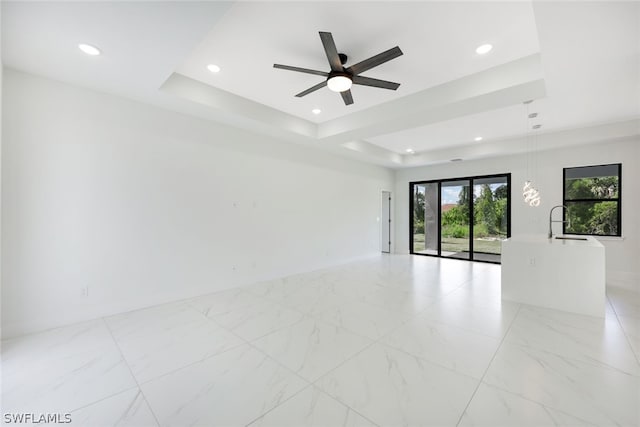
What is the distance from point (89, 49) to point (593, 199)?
332 inches

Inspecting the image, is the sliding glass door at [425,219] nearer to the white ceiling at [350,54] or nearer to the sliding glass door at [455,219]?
the sliding glass door at [455,219]

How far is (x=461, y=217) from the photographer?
24.5 feet

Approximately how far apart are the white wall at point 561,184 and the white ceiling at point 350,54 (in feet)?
3.06

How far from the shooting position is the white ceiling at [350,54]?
210cm

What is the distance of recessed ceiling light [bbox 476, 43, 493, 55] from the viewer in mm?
2754

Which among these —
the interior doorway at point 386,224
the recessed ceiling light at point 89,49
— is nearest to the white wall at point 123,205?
the recessed ceiling light at point 89,49

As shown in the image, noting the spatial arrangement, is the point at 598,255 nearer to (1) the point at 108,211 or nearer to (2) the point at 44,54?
(1) the point at 108,211

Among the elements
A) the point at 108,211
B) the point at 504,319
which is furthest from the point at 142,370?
the point at 504,319

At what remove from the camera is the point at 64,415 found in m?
1.73

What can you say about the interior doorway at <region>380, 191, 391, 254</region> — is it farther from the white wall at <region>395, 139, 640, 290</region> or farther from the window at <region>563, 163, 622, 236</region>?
the window at <region>563, 163, 622, 236</region>

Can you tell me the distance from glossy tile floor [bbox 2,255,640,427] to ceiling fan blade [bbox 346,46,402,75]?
272cm

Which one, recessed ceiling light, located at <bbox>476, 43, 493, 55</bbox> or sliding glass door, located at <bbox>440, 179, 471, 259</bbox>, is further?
sliding glass door, located at <bbox>440, 179, 471, 259</bbox>

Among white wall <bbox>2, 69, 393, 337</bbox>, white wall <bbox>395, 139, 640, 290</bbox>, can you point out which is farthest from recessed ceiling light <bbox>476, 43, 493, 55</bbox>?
white wall <bbox>395, 139, 640, 290</bbox>

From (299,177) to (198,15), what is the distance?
12.5 feet
